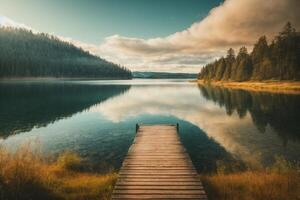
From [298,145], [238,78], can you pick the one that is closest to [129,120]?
[298,145]

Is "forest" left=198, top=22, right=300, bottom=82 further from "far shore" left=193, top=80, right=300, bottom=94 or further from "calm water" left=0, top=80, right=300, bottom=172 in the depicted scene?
"calm water" left=0, top=80, right=300, bottom=172

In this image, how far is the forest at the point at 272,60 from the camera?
7894cm

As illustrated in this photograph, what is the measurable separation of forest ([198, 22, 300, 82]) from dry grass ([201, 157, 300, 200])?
75.4m

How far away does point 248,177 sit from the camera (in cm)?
1338

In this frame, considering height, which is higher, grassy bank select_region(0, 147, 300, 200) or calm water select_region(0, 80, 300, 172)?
grassy bank select_region(0, 147, 300, 200)

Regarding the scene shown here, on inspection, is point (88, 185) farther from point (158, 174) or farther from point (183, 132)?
point (183, 132)

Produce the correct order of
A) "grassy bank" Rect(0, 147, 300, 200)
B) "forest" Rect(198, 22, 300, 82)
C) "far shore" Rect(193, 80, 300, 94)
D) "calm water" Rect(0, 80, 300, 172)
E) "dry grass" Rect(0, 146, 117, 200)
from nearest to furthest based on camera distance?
"dry grass" Rect(0, 146, 117, 200) < "grassy bank" Rect(0, 147, 300, 200) < "calm water" Rect(0, 80, 300, 172) < "far shore" Rect(193, 80, 300, 94) < "forest" Rect(198, 22, 300, 82)

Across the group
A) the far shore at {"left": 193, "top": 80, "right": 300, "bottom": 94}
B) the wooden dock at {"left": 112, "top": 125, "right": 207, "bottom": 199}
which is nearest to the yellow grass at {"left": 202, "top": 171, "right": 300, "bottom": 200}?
the wooden dock at {"left": 112, "top": 125, "right": 207, "bottom": 199}

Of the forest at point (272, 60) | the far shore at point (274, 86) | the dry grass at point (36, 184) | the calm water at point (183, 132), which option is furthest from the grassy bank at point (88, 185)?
the forest at point (272, 60)

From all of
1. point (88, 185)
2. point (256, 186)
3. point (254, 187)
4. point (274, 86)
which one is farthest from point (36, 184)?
point (274, 86)

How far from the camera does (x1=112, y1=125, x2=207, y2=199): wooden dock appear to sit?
9.68 m

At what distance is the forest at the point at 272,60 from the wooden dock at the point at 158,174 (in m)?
76.3

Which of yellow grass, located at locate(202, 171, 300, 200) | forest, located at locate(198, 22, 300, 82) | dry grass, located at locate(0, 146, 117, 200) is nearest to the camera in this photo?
dry grass, located at locate(0, 146, 117, 200)

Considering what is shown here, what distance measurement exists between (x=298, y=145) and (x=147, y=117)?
21.6 m
